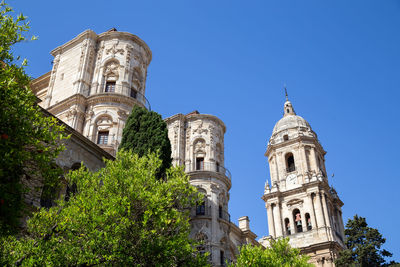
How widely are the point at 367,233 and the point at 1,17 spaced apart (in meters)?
30.4

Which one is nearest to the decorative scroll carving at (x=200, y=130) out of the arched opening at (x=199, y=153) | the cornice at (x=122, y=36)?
the arched opening at (x=199, y=153)

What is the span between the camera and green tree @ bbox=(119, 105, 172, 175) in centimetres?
2095

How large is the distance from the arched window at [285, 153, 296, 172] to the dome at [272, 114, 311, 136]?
12.7ft

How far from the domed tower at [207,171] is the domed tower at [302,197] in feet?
40.4

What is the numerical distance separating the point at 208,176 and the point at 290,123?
24958 mm

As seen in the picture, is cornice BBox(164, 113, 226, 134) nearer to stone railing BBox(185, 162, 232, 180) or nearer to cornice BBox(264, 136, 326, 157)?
stone railing BBox(185, 162, 232, 180)

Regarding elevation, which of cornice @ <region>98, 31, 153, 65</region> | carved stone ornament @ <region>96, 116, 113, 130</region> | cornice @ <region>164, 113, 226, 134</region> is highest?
cornice @ <region>98, 31, 153, 65</region>

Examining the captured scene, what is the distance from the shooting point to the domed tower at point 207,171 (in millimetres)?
30031

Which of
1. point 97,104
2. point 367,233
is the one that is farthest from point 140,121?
point 367,233

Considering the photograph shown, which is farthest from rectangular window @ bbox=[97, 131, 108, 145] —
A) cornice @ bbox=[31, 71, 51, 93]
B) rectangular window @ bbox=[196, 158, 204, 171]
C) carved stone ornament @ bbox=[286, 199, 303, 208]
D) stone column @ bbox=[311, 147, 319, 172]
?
stone column @ bbox=[311, 147, 319, 172]

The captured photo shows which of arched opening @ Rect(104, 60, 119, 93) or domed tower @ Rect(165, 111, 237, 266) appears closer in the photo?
domed tower @ Rect(165, 111, 237, 266)

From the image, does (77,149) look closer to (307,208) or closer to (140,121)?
(140,121)

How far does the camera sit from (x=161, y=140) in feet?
69.7

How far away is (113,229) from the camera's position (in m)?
13.1
